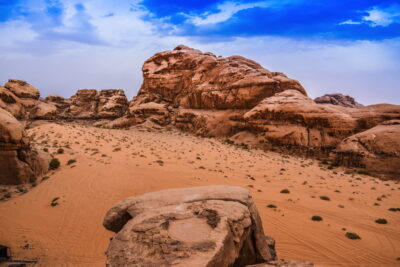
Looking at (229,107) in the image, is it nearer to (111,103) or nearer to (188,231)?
(188,231)

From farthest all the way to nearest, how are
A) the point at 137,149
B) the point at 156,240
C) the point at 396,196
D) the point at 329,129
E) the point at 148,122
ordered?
the point at 148,122 < the point at 329,129 < the point at 137,149 < the point at 396,196 < the point at 156,240

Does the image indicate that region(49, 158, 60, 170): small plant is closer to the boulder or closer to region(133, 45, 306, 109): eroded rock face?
region(133, 45, 306, 109): eroded rock face

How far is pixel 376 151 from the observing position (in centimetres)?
1788

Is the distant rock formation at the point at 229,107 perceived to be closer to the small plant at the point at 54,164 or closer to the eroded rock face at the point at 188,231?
the small plant at the point at 54,164

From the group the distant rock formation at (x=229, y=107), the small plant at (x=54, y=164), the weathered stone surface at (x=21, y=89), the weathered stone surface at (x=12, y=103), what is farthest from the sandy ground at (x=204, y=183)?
the weathered stone surface at (x=21, y=89)

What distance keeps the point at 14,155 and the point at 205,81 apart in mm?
30269

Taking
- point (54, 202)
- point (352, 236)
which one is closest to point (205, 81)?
point (54, 202)

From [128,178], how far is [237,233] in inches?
361

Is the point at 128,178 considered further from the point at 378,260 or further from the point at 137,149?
the point at 378,260

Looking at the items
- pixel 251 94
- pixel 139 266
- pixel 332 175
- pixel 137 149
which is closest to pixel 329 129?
pixel 332 175

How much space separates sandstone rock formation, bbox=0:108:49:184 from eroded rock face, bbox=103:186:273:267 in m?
8.91

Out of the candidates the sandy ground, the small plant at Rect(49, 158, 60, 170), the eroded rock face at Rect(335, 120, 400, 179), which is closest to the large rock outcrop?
the sandy ground

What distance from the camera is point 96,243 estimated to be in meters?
7.31

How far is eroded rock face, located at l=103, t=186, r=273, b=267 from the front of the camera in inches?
136
